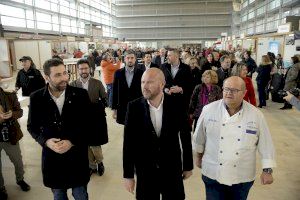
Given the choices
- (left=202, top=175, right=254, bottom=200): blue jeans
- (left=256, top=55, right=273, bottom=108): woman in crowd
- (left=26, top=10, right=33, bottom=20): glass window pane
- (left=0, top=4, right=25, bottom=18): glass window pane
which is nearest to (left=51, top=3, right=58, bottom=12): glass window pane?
(left=26, top=10, right=33, bottom=20): glass window pane

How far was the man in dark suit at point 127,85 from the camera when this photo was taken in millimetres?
4430

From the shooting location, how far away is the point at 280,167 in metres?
4.31

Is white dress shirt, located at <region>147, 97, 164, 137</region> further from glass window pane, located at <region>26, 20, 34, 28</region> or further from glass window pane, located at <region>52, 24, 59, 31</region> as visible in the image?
glass window pane, located at <region>52, 24, 59, 31</region>

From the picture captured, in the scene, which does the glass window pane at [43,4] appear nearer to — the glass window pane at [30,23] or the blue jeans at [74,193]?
the glass window pane at [30,23]

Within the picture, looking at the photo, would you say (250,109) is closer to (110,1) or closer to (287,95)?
(287,95)

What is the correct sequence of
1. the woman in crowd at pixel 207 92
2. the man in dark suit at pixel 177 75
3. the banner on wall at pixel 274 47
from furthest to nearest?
the banner on wall at pixel 274 47 → the man in dark suit at pixel 177 75 → the woman in crowd at pixel 207 92

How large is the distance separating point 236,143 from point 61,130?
150 cm

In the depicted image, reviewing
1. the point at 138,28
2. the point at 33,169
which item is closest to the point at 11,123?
the point at 33,169

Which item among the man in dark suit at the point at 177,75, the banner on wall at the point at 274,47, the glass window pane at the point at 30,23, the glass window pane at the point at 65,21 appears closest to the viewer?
the man in dark suit at the point at 177,75

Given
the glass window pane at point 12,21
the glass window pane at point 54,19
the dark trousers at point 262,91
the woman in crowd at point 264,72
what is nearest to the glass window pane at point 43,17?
the glass window pane at point 54,19

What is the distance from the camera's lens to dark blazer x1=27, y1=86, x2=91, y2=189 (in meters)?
2.37

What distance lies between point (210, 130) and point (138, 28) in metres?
39.0

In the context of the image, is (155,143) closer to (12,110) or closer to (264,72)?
(12,110)

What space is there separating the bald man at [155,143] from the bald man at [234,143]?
239mm
